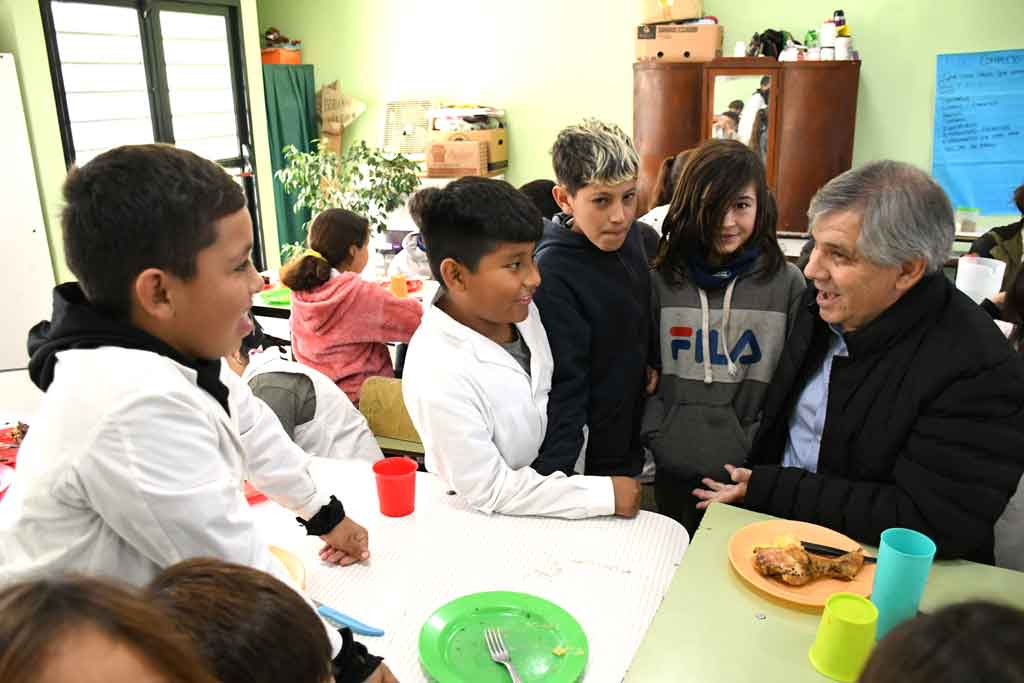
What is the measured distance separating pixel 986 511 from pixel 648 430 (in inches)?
35.4

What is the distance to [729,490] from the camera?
1.64 metres

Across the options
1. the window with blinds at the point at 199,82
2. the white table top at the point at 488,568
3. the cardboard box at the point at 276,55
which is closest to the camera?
the white table top at the point at 488,568

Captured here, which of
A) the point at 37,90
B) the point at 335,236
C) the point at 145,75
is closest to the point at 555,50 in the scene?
the point at 145,75

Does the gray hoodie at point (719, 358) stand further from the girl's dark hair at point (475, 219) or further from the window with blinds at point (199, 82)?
the window with blinds at point (199, 82)

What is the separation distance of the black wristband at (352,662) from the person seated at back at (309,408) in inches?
41.1

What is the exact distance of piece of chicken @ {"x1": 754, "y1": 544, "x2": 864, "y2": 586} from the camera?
4.11 feet

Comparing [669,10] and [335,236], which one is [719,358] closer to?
[335,236]

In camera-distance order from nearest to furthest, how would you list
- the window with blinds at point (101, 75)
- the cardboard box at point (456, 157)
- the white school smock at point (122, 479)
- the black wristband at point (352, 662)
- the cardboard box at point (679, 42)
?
the white school smock at point (122, 479), the black wristband at point (352, 662), the window with blinds at point (101, 75), the cardboard box at point (679, 42), the cardboard box at point (456, 157)

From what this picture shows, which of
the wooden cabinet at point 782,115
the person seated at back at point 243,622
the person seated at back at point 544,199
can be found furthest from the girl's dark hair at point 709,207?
the wooden cabinet at point 782,115

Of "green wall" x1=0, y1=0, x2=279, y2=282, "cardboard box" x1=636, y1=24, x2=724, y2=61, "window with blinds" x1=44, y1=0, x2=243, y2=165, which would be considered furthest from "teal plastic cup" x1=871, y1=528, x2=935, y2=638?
"cardboard box" x1=636, y1=24, x2=724, y2=61

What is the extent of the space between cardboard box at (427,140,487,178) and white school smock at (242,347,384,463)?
3.62m

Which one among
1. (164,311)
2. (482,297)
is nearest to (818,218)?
(482,297)

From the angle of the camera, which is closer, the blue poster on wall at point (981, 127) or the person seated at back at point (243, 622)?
the person seated at back at point (243, 622)

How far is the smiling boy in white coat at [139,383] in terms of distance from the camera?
921 millimetres
